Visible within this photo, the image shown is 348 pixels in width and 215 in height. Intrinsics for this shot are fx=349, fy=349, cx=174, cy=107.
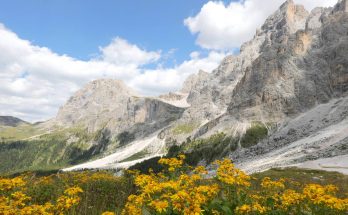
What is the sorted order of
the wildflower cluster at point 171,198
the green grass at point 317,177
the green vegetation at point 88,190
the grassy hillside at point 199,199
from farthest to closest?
the green grass at point 317,177 → the green vegetation at point 88,190 → the grassy hillside at point 199,199 → the wildflower cluster at point 171,198

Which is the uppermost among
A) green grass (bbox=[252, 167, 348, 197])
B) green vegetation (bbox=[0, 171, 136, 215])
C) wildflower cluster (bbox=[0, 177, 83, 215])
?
wildflower cluster (bbox=[0, 177, 83, 215])

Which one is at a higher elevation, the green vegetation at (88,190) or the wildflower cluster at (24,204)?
the wildflower cluster at (24,204)

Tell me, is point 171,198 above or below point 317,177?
above

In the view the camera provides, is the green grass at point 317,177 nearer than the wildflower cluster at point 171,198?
No

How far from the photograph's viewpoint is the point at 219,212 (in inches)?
362

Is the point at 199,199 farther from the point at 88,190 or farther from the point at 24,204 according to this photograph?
the point at 88,190

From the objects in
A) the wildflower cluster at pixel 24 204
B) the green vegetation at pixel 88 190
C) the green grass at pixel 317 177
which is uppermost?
the wildflower cluster at pixel 24 204

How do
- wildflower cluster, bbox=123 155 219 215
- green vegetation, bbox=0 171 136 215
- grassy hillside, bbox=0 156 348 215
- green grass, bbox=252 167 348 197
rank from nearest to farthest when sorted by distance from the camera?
wildflower cluster, bbox=123 155 219 215 → grassy hillside, bbox=0 156 348 215 → green vegetation, bbox=0 171 136 215 → green grass, bbox=252 167 348 197

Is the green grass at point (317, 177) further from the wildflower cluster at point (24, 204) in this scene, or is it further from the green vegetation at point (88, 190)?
the wildflower cluster at point (24, 204)

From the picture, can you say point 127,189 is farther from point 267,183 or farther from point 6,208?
point 6,208

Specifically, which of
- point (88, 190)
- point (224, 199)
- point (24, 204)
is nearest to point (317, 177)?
point (88, 190)

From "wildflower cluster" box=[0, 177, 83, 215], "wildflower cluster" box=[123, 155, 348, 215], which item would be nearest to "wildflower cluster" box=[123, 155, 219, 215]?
"wildflower cluster" box=[123, 155, 348, 215]

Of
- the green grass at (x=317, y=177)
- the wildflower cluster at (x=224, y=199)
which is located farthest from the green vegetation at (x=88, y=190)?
the green grass at (x=317, y=177)

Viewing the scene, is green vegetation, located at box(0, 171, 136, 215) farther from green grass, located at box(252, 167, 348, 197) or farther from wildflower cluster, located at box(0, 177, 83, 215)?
green grass, located at box(252, 167, 348, 197)
